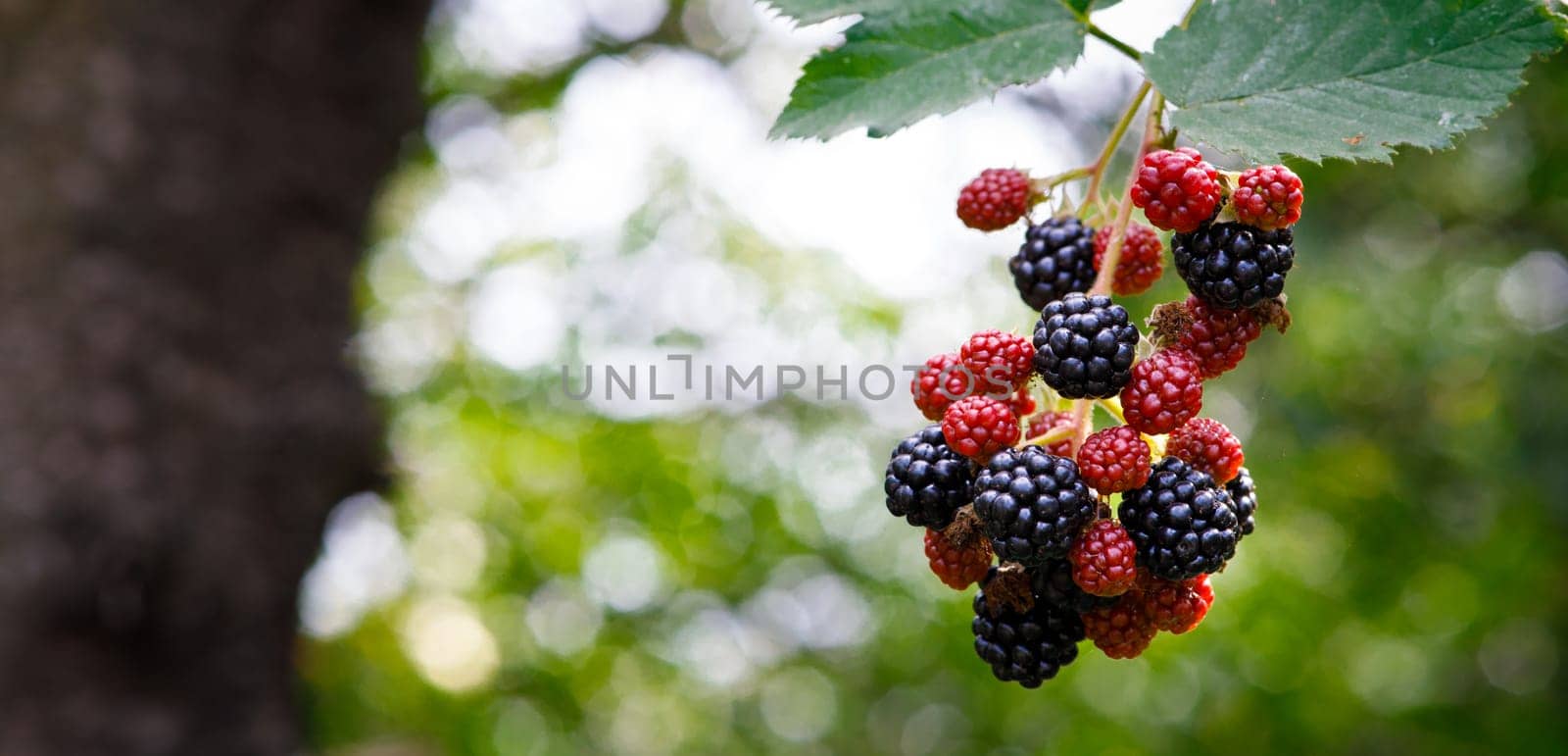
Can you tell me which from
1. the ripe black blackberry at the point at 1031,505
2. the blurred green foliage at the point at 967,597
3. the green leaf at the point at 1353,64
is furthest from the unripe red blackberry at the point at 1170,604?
the blurred green foliage at the point at 967,597

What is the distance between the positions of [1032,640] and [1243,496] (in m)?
0.26

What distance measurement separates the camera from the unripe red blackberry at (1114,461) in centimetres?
101

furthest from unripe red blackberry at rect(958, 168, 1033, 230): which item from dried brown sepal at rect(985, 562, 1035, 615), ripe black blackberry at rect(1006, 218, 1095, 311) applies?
dried brown sepal at rect(985, 562, 1035, 615)

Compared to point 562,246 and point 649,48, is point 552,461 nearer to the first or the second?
point 562,246

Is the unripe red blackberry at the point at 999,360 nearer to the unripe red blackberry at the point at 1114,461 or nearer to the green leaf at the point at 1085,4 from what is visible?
the unripe red blackberry at the point at 1114,461

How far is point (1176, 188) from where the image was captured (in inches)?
38.2

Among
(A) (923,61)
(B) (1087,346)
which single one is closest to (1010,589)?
(B) (1087,346)

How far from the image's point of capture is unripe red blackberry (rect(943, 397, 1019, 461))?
1.04 meters

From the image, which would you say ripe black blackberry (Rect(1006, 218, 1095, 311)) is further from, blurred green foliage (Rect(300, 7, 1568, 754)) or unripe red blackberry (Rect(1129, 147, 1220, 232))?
blurred green foliage (Rect(300, 7, 1568, 754))

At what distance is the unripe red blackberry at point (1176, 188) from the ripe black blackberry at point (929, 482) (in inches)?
11.1

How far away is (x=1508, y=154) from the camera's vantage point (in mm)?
4309

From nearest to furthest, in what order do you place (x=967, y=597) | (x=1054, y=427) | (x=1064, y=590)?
(x=1064, y=590) < (x=1054, y=427) < (x=967, y=597)

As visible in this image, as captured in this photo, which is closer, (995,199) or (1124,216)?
(1124,216)

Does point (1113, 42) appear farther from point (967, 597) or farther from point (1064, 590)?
point (967, 597)
